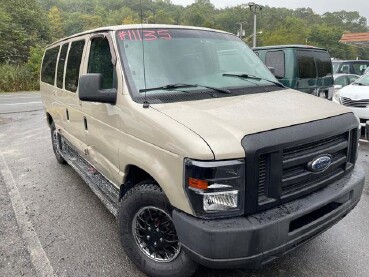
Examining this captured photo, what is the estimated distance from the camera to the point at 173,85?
9.82 ft

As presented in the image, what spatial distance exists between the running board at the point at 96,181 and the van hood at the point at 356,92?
6139mm

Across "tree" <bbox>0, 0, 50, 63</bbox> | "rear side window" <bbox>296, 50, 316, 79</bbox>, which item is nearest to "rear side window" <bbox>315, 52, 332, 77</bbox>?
"rear side window" <bbox>296, 50, 316, 79</bbox>

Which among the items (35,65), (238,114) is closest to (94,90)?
(238,114)

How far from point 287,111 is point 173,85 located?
3.25 ft

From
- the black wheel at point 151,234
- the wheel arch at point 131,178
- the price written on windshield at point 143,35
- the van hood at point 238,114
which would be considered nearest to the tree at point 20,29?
the price written on windshield at point 143,35

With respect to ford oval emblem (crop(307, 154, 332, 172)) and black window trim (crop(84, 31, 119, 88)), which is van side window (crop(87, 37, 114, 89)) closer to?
black window trim (crop(84, 31, 119, 88))

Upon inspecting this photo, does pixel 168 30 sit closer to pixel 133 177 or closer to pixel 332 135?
pixel 133 177

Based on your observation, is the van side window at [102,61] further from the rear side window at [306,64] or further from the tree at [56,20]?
the tree at [56,20]

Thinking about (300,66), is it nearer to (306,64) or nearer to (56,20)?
(306,64)

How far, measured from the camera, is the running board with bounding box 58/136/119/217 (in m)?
3.39

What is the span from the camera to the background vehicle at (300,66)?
7781 millimetres

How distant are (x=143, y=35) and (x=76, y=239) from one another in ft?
7.09

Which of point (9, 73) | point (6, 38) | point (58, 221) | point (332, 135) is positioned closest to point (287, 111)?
point (332, 135)

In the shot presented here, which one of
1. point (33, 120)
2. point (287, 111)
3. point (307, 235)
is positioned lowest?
point (33, 120)
